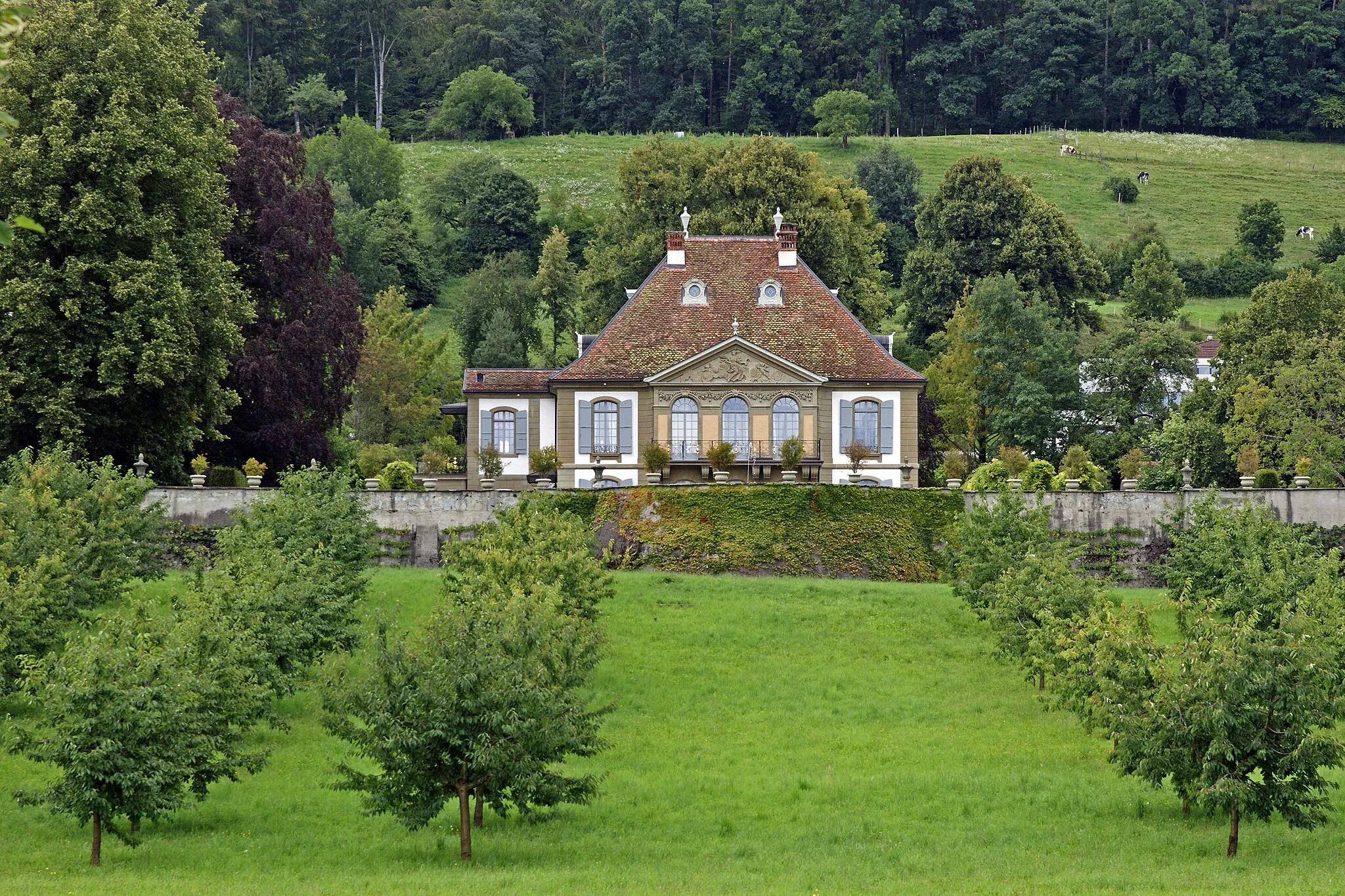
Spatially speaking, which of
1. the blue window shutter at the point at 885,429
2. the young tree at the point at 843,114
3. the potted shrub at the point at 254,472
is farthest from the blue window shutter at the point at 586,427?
the young tree at the point at 843,114

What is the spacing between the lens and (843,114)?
13625 centimetres

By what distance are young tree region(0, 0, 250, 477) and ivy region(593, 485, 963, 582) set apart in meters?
11.5

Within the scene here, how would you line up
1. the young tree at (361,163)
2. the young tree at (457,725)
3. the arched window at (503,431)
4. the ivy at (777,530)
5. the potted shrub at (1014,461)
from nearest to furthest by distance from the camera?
the young tree at (457,725) → the ivy at (777,530) → the arched window at (503,431) → the potted shrub at (1014,461) → the young tree at (361,163)

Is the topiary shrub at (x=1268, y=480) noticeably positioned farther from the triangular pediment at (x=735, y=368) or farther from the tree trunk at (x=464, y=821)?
the tree trunk at (x=464, y=821)

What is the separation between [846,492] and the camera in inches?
2010

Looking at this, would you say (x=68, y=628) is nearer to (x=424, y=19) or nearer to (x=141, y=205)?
(x=141, y=205)

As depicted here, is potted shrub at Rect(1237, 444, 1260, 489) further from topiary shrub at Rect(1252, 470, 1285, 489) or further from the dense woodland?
the dense woodland

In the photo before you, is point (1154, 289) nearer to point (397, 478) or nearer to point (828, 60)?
point (397, 478)

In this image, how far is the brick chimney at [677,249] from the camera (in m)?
62.7

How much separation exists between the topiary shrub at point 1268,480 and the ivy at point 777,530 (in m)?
9.40

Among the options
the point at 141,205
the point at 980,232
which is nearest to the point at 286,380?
the point at 141,205

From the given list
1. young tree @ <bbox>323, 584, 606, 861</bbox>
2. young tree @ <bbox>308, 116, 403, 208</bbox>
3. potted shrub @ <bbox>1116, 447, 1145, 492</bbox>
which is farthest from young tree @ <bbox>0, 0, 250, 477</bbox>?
young tree @ <bbox>308, 116, 403, 208</bbox>

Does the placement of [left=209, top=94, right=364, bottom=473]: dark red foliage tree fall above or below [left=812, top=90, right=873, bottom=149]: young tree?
below

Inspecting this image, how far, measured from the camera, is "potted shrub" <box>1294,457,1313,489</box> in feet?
173
